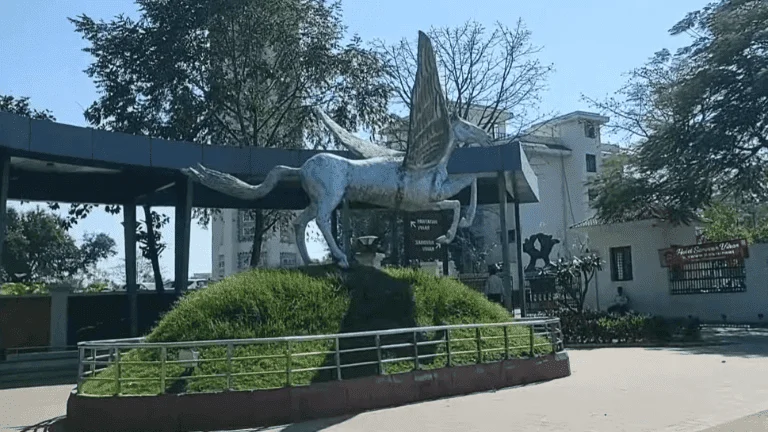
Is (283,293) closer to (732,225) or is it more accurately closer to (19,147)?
(19,147)

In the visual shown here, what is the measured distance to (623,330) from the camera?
19.7 m

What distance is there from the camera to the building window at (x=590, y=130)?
47491mm

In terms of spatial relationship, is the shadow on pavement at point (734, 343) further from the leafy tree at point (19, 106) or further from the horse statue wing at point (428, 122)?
the leafy tree at point (19, 106)

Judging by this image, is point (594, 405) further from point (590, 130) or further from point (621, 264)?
point (590, 130)

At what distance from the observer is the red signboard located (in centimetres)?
2556

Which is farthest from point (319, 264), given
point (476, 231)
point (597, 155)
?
point (597, 155)

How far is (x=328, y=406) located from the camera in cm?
961

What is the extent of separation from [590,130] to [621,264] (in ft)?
69.4

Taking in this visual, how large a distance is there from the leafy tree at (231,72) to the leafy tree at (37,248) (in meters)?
18.8

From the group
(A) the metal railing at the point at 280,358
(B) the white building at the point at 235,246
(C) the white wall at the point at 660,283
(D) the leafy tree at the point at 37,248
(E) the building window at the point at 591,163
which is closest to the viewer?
(A) the metal railing at the point at 280,358

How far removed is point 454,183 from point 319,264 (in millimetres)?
2922

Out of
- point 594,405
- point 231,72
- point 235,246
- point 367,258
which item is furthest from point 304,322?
point 235,246

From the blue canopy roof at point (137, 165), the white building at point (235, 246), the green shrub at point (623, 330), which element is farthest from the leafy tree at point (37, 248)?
the green shrub at point (623, 330)

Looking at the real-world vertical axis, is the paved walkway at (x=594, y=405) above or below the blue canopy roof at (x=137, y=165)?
below
